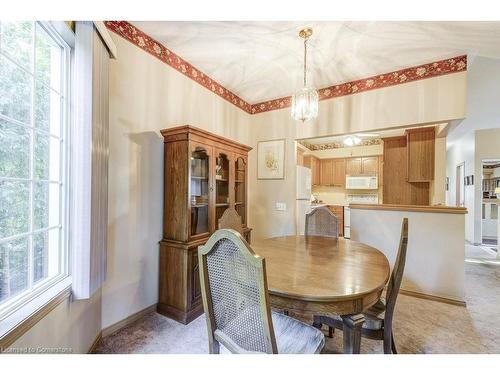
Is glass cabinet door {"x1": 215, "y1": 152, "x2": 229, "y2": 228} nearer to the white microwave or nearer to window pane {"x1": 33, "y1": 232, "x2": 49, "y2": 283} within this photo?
window pane {"x1": 33, "y1": 232, "x2": 49, "y2": 283}

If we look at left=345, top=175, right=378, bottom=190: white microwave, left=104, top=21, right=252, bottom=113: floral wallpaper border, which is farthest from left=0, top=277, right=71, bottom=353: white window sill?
left=345, top=175, right=378, bottom=190: white microwave

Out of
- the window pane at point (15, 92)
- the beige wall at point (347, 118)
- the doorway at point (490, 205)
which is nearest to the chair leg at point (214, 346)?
the window pane at point (15, 92)

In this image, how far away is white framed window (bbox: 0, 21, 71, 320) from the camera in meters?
1.09

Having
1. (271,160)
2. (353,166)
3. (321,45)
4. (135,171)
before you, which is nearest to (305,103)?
(321,45)

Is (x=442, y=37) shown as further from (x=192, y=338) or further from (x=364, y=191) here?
(x=364, y=191)

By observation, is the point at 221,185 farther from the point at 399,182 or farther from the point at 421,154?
the point at 399,182

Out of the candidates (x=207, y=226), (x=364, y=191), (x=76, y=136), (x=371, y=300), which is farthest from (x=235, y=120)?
(x=364, y=191)

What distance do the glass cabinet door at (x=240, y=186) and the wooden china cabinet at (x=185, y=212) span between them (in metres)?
0.43

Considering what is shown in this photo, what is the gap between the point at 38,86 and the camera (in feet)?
4.26

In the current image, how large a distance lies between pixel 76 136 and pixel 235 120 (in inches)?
92.2

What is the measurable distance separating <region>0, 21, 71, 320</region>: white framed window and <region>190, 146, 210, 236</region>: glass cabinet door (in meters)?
1.02

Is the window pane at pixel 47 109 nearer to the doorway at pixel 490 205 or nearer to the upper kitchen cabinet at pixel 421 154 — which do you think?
the upper kitchen cabinet at pixel 421 154

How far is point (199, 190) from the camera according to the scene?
93.6 inches

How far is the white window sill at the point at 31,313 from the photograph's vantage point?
3.05ft
